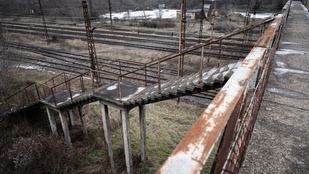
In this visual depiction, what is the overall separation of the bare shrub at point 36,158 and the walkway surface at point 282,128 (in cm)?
807

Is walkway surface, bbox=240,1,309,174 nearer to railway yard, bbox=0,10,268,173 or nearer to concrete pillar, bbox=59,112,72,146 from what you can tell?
railway yard, bbox=0,10,268,173

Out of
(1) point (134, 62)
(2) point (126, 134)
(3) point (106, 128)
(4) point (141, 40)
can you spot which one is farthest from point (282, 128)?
(4) point (141, 40)

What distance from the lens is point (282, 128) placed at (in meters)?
2.08

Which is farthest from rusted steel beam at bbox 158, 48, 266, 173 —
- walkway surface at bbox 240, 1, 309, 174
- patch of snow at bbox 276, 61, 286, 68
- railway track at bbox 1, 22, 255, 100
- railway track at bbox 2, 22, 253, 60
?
railway track at bbox 2, 22, 253, 60

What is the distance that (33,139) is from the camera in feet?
28.6

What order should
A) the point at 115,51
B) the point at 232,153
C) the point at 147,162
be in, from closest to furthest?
1. the point at 232,153
2. the point at 147,162
3. the point at 115,51

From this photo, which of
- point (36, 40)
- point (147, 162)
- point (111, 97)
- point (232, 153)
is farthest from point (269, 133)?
point (36, 40)

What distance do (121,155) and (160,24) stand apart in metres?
26.1

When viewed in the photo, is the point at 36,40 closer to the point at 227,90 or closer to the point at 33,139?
the point at 33,139

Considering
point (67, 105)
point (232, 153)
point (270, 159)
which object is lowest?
point (67, 105)

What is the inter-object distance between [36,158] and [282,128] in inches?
351

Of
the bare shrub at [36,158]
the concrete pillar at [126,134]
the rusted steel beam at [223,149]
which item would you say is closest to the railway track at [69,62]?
the concrete pillar at [126,134]

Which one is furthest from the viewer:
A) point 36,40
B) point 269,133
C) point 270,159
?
point 36,40

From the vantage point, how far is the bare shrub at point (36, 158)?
7.59 metres
